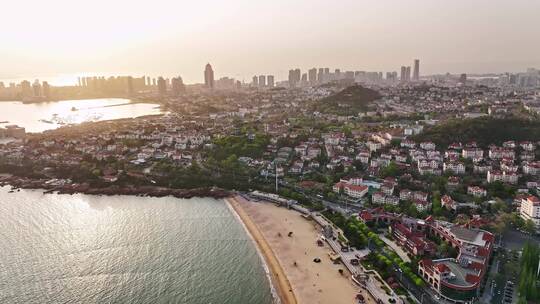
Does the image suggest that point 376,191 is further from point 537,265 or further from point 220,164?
point 220,164

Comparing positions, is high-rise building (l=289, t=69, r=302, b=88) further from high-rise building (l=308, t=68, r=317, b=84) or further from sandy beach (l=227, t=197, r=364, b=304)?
sandy beach (l=227, t=197, r=364, b=304)

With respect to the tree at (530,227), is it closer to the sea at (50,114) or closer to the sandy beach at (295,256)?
the sandy beach at (295,256)

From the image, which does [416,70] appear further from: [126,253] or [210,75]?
[126,253]

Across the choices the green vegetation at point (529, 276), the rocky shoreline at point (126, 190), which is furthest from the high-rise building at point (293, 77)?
the green vegetation at point (529, 276)

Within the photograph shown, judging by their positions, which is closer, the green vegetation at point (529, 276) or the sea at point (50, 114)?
the green vegetation at point (529, 276)

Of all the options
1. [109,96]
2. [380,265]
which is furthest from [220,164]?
[109,96]
